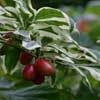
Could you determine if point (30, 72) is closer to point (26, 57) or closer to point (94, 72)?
point (26, 57)

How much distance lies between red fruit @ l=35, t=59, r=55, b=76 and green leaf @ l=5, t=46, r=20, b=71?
106 millimetres

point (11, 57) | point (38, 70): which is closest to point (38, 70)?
point (38, 70)

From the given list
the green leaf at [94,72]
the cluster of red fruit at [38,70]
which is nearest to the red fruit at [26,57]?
the cluster of red fruit at [38,70]

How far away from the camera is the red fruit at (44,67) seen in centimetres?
113

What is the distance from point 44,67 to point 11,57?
0.17 m

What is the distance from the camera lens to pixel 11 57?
1.26 meters

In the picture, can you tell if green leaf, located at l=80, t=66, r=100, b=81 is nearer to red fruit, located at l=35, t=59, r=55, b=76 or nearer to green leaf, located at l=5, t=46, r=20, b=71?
red fruit, located at l=35, t=59, r=55, b=76

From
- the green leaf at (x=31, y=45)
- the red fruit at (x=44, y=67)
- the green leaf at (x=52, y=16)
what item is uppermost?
the green leaf at (x=52, y=16)

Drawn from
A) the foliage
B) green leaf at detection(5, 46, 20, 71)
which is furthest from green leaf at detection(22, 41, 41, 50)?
green leaf at detection(5, 46, 20, 71)

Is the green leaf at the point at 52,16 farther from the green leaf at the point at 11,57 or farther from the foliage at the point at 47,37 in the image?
the green leaf at the point at 11,57

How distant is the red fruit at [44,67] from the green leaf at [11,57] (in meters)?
0.11

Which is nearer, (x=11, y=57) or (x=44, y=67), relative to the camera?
(x=44, y=67)

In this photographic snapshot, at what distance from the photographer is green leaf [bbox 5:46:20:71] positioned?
4.06ft

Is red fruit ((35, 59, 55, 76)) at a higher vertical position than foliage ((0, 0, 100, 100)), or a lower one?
lower
